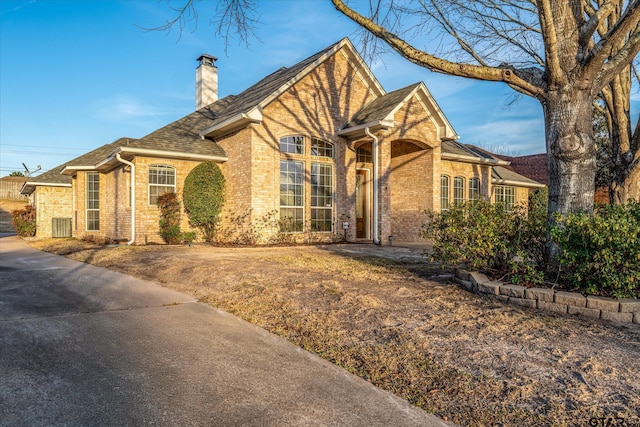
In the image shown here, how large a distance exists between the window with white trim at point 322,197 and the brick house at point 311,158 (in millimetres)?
35

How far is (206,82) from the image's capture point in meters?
20.4

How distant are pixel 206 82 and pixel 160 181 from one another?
8057mm

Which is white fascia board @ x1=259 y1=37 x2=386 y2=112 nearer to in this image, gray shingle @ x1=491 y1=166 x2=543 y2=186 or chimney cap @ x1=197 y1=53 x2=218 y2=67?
chimney cap @ x1=197 y1=53 x2=218 y2=67

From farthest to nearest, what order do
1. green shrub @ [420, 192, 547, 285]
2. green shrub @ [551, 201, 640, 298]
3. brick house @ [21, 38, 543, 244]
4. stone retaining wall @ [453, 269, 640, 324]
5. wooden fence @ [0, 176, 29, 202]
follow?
wooden fence @ [0, 176, 29, 202]
brick house @ [21, 38, 543, 244]
green shrub @ [420, 192, 547, 285]
green shrub @ [551, 201, 640, 298]
stone retaining wall @ [453, 269, 640, 324]

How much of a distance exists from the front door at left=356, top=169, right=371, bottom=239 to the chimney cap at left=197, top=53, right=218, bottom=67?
975 centimetres

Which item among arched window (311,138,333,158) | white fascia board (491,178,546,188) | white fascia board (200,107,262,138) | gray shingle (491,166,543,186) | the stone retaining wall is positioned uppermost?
white fascia board (200,107,262,138)

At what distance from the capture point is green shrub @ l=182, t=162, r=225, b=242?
558 inches

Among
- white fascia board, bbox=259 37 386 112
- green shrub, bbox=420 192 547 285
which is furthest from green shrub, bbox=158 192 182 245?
green shrub, bbox=420 192 547 285

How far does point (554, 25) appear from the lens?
6.32 meters

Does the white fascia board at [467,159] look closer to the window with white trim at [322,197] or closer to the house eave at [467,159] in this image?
the house eave at [467,159]

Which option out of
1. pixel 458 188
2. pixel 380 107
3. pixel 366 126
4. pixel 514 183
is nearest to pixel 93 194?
pixel 366 126

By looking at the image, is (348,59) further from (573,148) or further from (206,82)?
(573,148)

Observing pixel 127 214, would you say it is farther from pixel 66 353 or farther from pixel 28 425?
pixel 28 425

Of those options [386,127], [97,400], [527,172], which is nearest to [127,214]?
[386,127]
